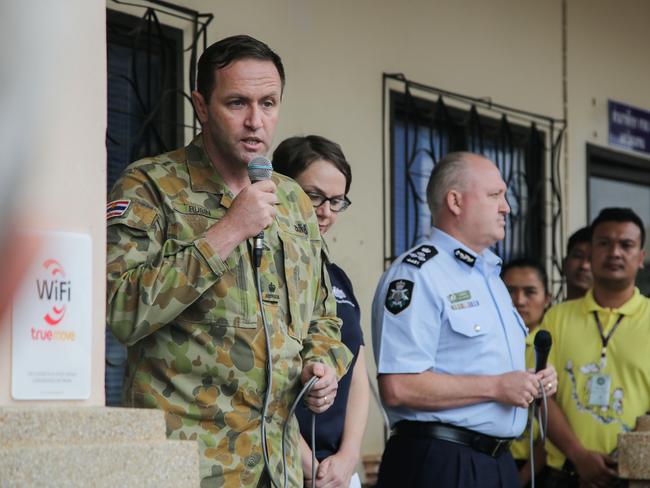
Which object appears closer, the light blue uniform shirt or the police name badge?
the light blue uniform shirt

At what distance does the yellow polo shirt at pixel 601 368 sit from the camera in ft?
16.4

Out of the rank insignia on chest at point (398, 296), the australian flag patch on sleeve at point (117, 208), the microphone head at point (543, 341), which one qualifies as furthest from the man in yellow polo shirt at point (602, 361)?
the australian flag patch on sleeve at point (117, 208)

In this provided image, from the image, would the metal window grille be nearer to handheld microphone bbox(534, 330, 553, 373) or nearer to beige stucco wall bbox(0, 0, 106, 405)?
handheld microphone bbox(534, 330, 553, 373)

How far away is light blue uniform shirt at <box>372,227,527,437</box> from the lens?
400cm

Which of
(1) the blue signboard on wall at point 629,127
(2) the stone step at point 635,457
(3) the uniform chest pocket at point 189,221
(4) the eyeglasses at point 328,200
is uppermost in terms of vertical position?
(1) the blue signboard on wall at point 629,127

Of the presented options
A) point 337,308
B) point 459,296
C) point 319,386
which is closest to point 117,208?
point 319,386

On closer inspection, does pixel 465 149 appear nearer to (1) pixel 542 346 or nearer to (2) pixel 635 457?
(1) pixel 542 346

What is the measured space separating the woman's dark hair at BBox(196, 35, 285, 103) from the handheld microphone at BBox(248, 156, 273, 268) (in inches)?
11.0

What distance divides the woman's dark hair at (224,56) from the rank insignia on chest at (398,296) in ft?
4.06

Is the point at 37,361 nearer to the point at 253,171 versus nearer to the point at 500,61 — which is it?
the point at 253,171

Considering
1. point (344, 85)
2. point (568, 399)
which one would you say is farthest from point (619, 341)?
point (344, 85)

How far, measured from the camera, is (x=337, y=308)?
3727 millimetres

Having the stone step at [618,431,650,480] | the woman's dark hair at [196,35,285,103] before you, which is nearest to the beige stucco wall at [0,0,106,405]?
the woman's dark hair at [196,35,285,103]

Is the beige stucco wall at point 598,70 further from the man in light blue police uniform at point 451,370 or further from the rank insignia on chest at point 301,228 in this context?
the rank insignia on chest at point 301,228
